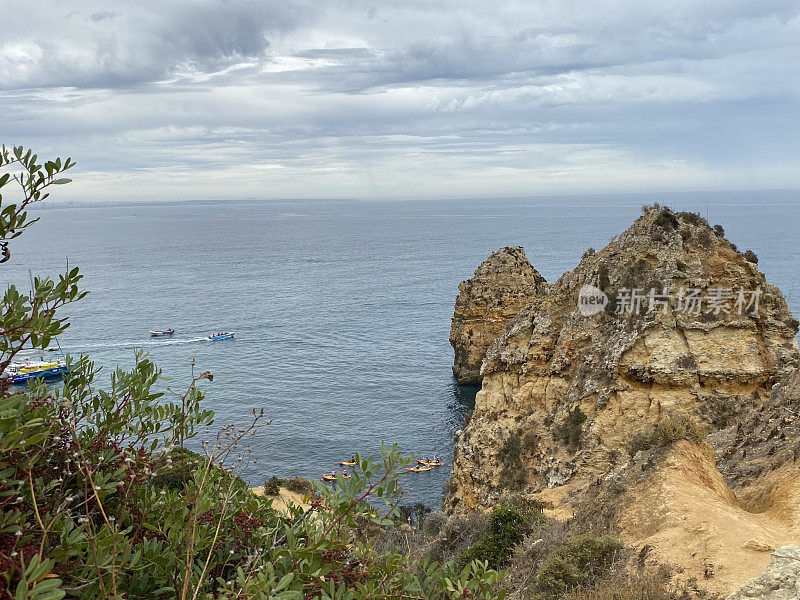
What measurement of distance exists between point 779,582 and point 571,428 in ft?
70.9

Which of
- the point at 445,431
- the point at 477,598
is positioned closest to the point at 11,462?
the point at 477,598

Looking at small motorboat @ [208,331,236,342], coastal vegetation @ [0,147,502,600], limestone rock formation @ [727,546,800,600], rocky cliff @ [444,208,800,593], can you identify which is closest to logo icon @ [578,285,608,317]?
rocky cliff @ [444,208,800,593]

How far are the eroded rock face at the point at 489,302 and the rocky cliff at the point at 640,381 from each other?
33.0 meters

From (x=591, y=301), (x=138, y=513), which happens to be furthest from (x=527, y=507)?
(x=138, y=513)

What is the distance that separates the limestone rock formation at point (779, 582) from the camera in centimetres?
880

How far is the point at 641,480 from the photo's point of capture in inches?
723

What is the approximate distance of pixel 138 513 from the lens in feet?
16.5

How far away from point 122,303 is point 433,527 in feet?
307

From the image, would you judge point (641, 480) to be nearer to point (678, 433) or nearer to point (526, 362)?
point (678, 433)

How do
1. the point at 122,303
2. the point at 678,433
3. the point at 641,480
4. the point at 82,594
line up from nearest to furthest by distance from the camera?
the point at 82,594, the point at 641,480, the point at 678,433, the point at 122,303

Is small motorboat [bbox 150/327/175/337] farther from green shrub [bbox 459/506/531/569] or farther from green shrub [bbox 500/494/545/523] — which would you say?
green shrub [bbox 459/506/531/569]

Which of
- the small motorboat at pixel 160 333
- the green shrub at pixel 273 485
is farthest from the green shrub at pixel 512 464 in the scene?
the small motorboat at pixel 160 333

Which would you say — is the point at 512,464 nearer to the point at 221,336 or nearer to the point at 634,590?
the point at 634,590

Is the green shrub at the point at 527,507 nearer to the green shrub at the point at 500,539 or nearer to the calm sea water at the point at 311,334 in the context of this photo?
the green shrub at the point at 500,539
